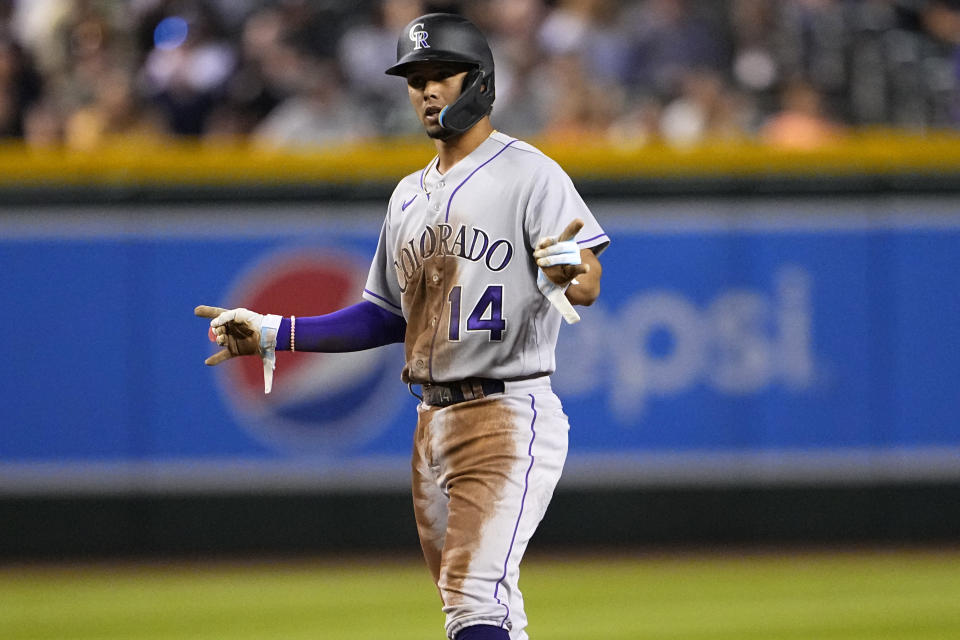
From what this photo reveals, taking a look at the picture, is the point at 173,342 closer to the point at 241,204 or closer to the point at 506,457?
the point at 241,204

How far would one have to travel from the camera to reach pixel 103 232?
9266 mm

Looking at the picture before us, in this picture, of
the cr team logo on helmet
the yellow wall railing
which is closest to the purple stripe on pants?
the cr team logo on helmet

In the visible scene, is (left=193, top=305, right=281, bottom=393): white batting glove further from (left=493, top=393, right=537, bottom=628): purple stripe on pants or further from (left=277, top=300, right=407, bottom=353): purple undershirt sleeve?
(left=493, top=393, right=537, bottom=628): purple stripe on pants

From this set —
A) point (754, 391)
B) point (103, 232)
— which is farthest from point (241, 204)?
point (754, 391)

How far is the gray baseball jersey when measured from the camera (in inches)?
168

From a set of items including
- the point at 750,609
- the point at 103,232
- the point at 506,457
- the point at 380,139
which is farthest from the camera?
the point at 380,139

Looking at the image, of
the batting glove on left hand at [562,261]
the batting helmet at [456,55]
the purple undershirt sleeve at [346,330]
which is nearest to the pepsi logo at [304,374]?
the purple undershirt sleeve at [346,330]

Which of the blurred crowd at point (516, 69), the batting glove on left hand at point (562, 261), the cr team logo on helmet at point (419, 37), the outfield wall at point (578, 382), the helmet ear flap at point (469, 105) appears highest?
the blurred crowd at point (516, 69)

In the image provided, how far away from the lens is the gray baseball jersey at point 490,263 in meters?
4.27

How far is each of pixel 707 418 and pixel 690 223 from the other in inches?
48.3

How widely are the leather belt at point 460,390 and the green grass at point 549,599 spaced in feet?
8.77

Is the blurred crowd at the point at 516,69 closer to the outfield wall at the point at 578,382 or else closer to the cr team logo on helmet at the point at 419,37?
the outfield wall at the point at 578,382

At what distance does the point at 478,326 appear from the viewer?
4.28 m

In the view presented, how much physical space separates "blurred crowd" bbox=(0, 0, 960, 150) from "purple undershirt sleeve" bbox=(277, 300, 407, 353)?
16.7ft
